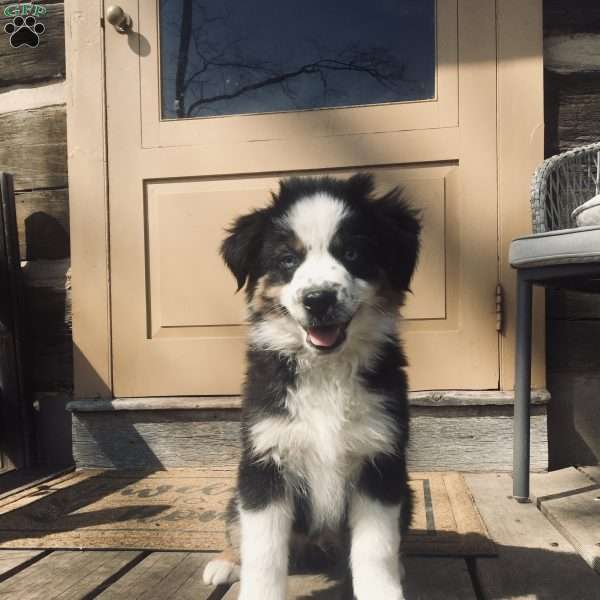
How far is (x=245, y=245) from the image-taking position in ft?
6.03

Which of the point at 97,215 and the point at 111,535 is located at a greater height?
the point at 97,215

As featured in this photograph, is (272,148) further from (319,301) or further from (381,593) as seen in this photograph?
(381,593)

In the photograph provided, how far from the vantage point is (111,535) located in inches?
81.4

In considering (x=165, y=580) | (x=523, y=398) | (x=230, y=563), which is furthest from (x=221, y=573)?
(x=523, y=398)

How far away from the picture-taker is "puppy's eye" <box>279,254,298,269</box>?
170 centimetres

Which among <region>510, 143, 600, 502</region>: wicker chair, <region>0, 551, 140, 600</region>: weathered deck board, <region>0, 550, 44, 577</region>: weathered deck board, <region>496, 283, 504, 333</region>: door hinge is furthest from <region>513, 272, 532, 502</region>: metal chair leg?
<region>0, 550, 44, 577</region>: weathered deck board

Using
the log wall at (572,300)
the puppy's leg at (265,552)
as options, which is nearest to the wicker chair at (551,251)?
the log wall at (572,300)

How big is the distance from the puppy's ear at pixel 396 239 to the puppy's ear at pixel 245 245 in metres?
0.34

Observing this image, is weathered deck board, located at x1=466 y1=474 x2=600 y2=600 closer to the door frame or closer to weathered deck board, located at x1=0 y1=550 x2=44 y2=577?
weathered deck board, located at x1=0 y1=550 x2=44 y2=577

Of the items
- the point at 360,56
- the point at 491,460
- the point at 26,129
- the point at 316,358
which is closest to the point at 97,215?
the point at 26,129

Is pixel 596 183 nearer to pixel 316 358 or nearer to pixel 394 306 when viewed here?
pixel 394 306

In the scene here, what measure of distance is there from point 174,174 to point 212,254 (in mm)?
431

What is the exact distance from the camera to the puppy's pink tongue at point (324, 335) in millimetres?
1610

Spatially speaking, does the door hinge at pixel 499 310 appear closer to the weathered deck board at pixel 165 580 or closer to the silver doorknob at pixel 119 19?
the weathered deck board at pixel 165 580
